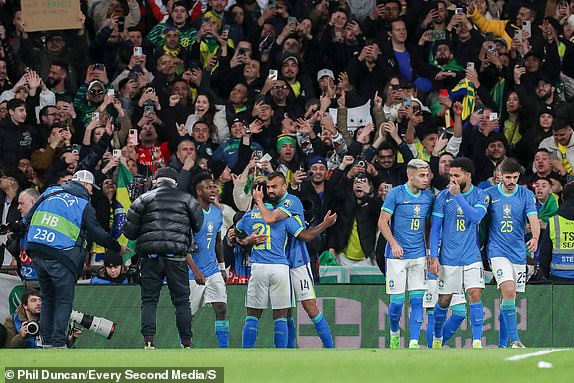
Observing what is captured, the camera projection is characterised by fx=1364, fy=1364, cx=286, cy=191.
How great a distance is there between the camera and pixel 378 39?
22.2 m

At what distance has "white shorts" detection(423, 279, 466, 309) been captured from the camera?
16959 mm

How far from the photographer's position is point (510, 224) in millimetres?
16594

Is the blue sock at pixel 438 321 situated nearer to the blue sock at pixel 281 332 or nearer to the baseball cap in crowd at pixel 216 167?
the blue sock at pixel 281 332

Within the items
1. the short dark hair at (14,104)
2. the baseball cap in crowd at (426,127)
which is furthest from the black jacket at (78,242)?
the baseball cap in crowd at (426,127)

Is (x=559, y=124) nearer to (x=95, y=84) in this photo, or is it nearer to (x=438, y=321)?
(x=438, y=321)

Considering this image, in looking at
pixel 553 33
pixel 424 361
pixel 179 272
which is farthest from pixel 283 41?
pixel 424 361

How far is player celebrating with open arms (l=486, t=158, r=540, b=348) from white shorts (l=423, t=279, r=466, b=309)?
0.61 m

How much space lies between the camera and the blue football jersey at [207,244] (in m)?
17.6

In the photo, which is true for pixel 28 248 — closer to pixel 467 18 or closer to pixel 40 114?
pixel 40 114

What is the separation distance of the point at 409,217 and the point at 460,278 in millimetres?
968

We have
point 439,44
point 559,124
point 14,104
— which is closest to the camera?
point 559,124

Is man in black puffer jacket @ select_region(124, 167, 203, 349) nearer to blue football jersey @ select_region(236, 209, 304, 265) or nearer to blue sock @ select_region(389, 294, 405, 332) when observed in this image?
blue football jersey @ select_region(236, 209, 304, 265)

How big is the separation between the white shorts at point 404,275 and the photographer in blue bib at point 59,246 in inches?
134

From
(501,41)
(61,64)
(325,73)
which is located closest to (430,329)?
(325,73)
